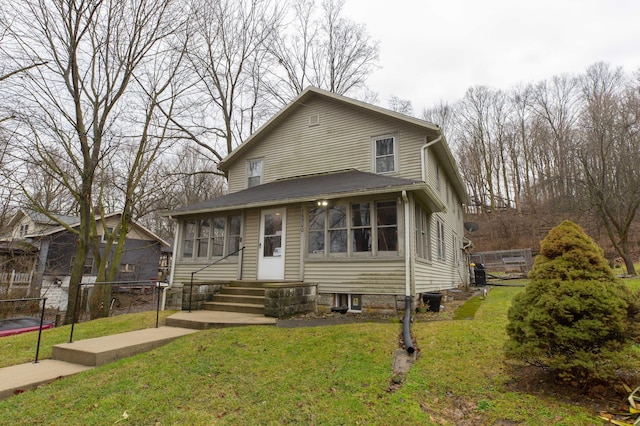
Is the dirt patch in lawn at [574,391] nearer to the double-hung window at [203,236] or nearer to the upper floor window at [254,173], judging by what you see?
the double-hung window at [203,236]

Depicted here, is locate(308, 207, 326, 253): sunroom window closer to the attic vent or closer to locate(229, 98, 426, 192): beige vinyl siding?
locate(229, 98, 426, 192): beige vinyl siding

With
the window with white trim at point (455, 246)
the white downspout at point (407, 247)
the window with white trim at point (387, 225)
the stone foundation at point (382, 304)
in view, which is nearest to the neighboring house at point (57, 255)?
the stone foundation at point (382, 304)

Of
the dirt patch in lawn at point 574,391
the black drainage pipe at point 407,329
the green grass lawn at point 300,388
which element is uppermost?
the black drainage pipe at point 407,329

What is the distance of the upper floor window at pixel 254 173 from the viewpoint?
12302 millimetres

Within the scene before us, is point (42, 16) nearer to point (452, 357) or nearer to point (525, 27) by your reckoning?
point (452, 357)

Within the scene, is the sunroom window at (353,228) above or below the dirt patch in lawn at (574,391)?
above

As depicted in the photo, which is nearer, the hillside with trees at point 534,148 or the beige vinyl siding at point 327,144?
the beige vinyl siding at point 327,144

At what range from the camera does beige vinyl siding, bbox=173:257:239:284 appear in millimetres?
10047

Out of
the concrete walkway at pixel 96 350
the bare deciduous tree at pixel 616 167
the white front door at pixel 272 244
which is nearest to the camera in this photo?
the concrete walkway at pixel 96 350

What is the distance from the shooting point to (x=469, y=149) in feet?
104

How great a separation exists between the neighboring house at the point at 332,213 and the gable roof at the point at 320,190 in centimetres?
4

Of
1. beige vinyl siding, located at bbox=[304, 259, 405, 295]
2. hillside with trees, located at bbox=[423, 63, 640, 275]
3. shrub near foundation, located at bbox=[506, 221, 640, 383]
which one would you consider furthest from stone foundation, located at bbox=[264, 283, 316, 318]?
hillside with trees, located at bbox=[423, 63, 640, 275]

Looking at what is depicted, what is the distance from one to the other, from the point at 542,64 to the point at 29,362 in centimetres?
3861

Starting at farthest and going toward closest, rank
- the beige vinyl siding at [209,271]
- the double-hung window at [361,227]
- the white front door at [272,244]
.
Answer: the beige vinyl siding at [209,271]
the white front door at [272,244]
the double-hung window at [361,227]
